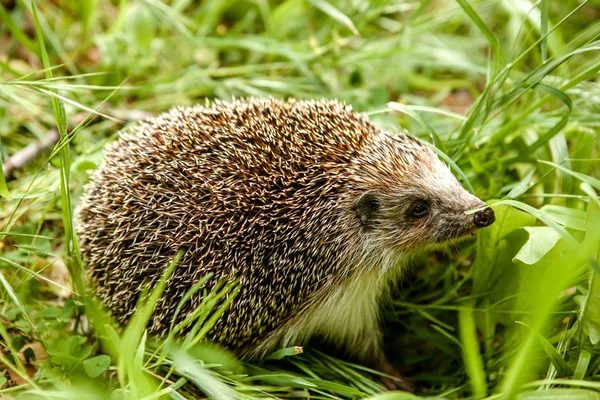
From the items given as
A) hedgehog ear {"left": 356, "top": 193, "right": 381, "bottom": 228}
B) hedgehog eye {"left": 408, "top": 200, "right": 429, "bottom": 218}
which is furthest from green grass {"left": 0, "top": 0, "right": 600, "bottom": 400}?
hedgehog ear {"left": 356, "top": 193, "right": 381, "bottom": 228}

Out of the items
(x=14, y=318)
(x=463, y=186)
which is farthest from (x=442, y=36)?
(x=14, y=318)

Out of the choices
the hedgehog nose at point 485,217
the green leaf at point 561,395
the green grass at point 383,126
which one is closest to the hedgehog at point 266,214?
the hedgehog nose at point 485,217

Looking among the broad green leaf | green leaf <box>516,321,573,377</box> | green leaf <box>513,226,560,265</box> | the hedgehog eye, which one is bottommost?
green leaf <box>516,321,573,377</box>

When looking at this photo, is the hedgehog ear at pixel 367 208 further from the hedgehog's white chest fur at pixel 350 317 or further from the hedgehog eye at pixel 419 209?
the hedgehog's white chest fur at pixel 350 317

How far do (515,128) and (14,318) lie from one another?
3.34 metres

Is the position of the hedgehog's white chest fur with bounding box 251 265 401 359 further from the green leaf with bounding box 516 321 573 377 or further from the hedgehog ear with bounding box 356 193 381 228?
the green leaf with bounding box 516 321 573 377

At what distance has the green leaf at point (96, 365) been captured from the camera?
336 cm

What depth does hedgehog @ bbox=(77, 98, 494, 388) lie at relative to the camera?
3.54 m

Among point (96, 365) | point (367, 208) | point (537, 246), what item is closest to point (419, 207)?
point (367, 208)

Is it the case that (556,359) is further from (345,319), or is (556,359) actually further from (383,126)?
(383,126)

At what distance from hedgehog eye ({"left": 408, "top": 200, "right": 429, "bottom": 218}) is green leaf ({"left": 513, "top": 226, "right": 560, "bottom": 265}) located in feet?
2.05

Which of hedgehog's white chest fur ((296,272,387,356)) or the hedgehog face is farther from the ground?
the hedgehog face

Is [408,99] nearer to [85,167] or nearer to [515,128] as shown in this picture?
[515,128]

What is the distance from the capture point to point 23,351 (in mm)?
3633
